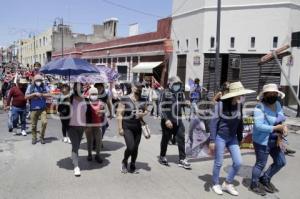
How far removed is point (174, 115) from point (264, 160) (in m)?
1.95

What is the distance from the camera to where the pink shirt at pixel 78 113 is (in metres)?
6.45

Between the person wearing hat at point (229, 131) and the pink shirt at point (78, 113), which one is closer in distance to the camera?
the person wearing hat at point (229, 131)

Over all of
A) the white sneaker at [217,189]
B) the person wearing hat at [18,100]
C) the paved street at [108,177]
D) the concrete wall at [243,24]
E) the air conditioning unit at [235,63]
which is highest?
the concrete wall at [243,24]

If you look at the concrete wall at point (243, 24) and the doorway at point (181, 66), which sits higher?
the concrete wall at point (243, 24)

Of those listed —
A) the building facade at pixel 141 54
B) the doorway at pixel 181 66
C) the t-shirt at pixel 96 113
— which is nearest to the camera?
the t-shirt at pixel 96 113

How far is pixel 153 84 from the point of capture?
20.0 metres

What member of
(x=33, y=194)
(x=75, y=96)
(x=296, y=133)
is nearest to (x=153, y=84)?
(x=296, y=133)

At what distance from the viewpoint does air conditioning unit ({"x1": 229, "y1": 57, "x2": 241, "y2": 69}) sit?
19.7 m

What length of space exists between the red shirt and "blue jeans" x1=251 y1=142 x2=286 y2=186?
6.62 meters

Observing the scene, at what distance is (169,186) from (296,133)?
7857 mm

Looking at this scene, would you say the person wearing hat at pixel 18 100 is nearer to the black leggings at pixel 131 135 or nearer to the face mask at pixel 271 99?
the black leggings at pixel 131 135

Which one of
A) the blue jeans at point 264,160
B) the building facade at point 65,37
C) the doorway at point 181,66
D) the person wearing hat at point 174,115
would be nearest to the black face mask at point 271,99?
the blue jeans at point 264,160

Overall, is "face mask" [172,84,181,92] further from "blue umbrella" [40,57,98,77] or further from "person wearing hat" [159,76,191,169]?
"blue umbrella" [40,57,98,77]

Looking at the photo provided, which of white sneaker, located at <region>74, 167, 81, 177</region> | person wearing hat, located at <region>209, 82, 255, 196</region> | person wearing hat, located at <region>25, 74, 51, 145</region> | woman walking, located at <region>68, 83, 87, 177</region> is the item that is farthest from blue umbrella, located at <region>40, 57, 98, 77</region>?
person wearing hat, located at <region>209, 82, 255, 196</region>
